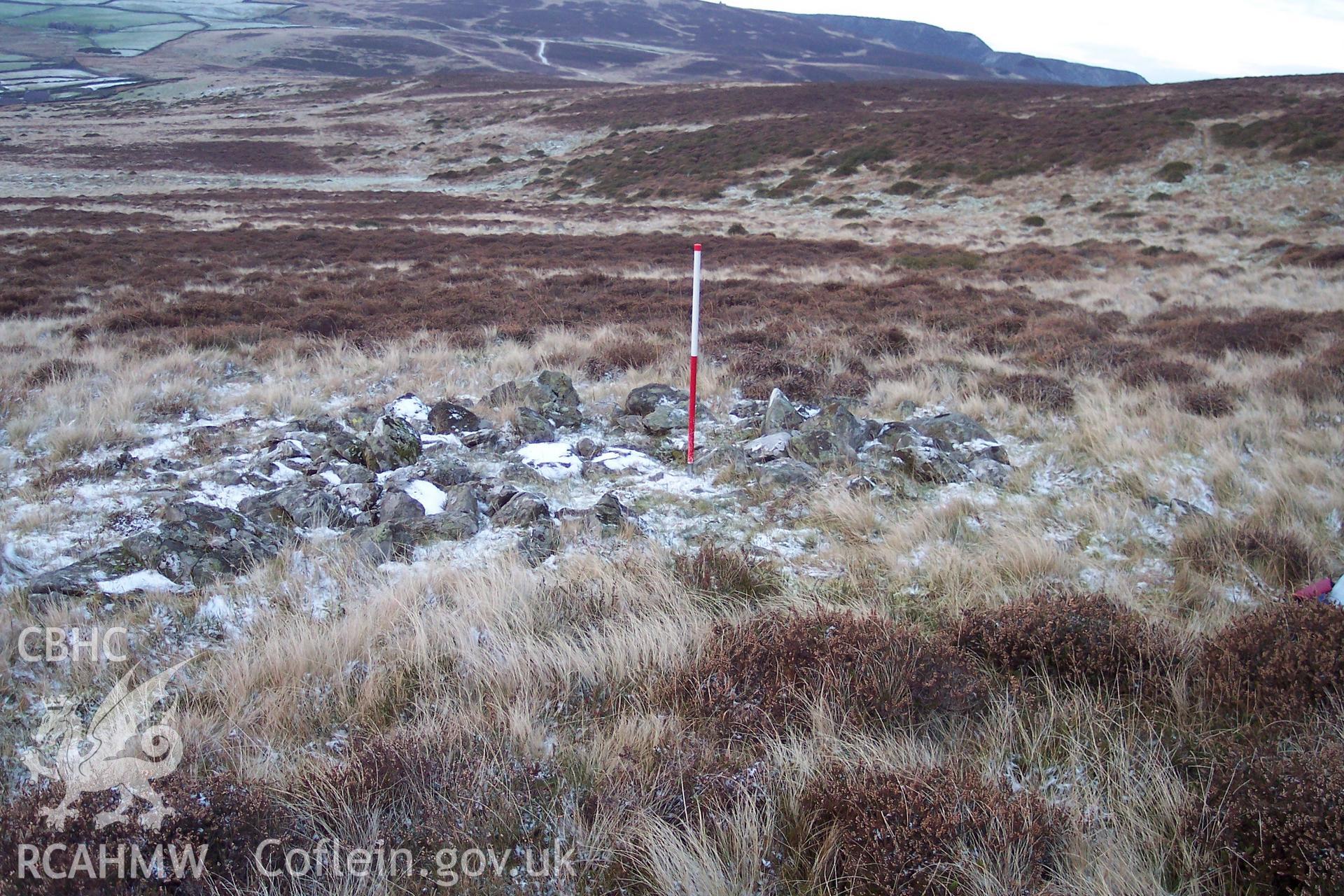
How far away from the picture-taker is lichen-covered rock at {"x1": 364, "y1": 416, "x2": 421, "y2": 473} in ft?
18.2

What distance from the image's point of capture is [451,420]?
6.37 metres

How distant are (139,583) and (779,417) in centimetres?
442

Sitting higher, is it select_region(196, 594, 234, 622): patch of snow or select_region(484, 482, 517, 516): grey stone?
select_region(196, 594, 234, 622): patch of snow

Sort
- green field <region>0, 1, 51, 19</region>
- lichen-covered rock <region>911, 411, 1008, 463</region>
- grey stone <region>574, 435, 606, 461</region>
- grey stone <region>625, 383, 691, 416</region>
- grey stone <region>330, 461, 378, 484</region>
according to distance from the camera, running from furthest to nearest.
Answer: green field <region>0, 1, 51, 19</region>
grey stone <region>625, 383, 691, 416</region>
grey stone <region>574, 435, 606, 461</region>
lichen-covered rock <region>911, 411, 1008, 463</region>
grey stone <region>330, 461, 378, 484</region>

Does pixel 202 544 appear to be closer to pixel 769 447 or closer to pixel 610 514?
pixel 610 514

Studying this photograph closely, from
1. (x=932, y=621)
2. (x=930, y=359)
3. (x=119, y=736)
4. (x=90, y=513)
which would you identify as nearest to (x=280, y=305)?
(x=90, y=513)

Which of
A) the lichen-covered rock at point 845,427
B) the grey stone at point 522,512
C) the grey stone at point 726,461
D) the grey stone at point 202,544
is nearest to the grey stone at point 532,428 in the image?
the grey stone at point 726,461

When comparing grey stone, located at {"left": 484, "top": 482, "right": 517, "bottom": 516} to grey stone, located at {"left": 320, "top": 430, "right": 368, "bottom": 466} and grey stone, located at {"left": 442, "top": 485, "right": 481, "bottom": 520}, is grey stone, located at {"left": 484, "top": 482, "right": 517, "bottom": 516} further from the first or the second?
grey stone, located at {"left": 320, "top": 430, "right": 368, "bottom": 466}

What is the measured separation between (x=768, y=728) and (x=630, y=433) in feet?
14.1

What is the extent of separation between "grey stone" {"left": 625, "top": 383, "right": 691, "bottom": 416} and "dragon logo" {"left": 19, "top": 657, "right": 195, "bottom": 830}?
4.65m

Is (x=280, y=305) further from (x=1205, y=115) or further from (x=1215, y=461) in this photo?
(x=1205, y=115)

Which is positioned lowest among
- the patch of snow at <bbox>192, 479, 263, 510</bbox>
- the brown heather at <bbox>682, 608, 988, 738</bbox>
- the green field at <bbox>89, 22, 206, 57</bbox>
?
the patch of snow at <bbox>192, 479, 263, 510</bbox>

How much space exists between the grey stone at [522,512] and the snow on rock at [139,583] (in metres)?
1.64

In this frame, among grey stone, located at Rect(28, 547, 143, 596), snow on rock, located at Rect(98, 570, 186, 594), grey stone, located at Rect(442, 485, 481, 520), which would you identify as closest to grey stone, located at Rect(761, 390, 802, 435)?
grey stone, located at Rect(442, 485, 481, 520)
